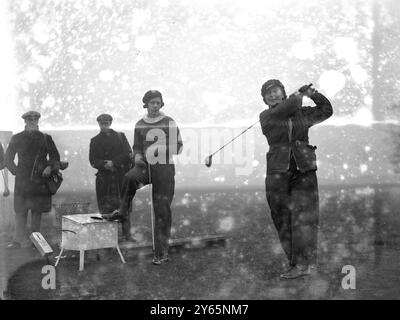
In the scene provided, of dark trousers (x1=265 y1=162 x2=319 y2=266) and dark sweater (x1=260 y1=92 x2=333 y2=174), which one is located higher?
dark sweater (x1=260 y1=92 x2=333 y2=174)

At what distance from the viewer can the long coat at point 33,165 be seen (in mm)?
6637

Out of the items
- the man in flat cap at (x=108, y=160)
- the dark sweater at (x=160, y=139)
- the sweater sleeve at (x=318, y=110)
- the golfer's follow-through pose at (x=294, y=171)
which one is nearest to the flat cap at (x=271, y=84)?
the golfer's follow-through pose at (x=294, y=171)

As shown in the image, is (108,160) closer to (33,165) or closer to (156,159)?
(33,165)

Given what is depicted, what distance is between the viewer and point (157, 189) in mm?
5246

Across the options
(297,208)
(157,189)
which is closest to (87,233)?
(157,189)

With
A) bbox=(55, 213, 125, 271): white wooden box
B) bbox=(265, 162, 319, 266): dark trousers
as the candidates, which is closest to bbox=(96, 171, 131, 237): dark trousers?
bbox=(55, 213, 125, 271): white wooden box

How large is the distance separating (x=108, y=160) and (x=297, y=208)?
3023mm

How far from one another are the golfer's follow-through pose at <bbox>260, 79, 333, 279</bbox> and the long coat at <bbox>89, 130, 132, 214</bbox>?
2.70 m

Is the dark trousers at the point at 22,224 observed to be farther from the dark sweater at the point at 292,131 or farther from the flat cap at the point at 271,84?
the flat cap at the point at 271,84

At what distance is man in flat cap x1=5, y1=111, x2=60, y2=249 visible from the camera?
6.63m

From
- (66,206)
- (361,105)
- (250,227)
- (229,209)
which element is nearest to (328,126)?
(361,105)

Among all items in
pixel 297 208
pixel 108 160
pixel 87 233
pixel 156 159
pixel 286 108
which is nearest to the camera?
pixel 286 108

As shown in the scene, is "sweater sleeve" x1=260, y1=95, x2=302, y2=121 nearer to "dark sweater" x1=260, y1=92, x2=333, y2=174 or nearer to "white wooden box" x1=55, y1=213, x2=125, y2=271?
"dark sweater" x1=260, y1=92, x2=333, y2=174

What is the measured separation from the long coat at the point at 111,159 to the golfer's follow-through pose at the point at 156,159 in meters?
1.68
